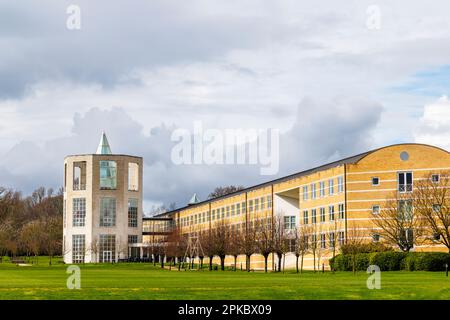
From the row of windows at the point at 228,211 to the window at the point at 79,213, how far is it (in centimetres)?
1926

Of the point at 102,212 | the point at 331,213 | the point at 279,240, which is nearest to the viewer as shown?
the point at 279,240

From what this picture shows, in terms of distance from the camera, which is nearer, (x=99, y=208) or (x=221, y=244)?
(x=221, y=244)

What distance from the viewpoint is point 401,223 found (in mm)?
86875

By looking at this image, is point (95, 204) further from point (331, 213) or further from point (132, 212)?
point (331, 213)

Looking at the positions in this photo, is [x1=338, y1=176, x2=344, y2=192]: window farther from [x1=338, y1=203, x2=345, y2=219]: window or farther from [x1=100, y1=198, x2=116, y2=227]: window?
[x1=100, y1=198, x2=116, y2=227]: window

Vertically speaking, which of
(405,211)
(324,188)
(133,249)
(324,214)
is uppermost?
(324,188)

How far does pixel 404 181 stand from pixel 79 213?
78.2 meters

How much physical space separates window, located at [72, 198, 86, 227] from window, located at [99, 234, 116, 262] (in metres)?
4.57

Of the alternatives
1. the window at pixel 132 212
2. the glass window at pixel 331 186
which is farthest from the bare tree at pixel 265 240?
the window at pixel 132 212

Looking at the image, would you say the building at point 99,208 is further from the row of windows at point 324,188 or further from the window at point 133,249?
the row of windows at point 324,188

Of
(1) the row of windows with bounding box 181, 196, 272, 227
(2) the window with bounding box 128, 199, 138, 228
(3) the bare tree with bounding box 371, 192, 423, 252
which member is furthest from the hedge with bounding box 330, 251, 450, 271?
(2) the window with bounding box 128, 199, 138, 228

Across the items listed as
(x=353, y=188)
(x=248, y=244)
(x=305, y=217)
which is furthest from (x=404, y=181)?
(x=248, y=244)

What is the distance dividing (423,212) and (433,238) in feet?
12.4

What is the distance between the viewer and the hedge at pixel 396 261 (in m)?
75.3
